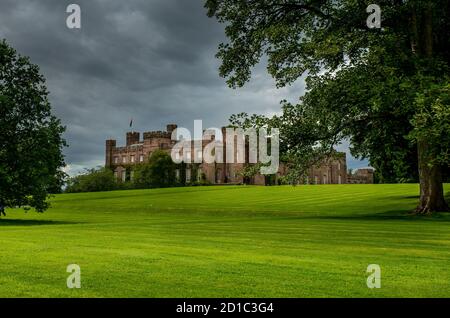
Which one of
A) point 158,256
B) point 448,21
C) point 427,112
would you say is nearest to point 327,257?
point 158,256

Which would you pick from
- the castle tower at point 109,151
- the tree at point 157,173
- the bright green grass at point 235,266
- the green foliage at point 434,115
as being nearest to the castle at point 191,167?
the castle tower at point 109,151

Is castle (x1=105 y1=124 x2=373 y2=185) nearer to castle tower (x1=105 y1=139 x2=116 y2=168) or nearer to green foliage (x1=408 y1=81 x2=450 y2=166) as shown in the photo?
castle tower (x1=105 y1=139 x2=116 y2=168)

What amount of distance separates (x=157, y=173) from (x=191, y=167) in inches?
395

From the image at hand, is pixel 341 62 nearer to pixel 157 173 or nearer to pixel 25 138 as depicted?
pixel 25 138

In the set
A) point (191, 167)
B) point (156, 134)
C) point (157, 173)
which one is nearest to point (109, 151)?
point (156, 134)

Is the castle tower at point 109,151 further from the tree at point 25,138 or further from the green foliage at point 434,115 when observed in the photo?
the green foliage at point 434,115

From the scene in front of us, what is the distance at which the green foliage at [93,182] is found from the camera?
11612cm

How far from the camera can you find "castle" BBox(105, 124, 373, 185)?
11862cm

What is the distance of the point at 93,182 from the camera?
117500 millimetres

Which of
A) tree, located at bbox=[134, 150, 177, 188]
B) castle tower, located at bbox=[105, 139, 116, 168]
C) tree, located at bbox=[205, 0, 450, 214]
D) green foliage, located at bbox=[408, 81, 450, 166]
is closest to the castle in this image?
castle tower, located at bbox=[105, 139, 116, 168]

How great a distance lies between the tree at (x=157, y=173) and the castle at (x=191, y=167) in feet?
14.9

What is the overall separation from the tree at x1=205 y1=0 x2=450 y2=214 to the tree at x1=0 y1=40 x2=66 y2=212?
12033mm
